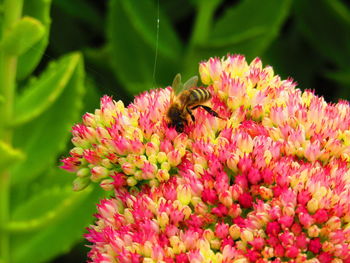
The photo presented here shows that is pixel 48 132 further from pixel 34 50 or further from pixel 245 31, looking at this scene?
pixel 245 31

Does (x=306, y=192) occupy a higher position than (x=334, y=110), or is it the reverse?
(x=334, y=110)

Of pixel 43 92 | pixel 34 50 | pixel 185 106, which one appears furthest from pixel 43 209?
pixel 185 106

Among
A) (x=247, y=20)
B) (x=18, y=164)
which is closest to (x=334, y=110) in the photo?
(x=18, y=164)

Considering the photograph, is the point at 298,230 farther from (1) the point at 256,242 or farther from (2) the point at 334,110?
(2) the point at 334,110

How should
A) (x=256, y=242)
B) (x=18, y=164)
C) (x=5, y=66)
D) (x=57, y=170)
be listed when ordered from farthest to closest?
1. (x=57, y=170)
2. (x=18, y=164)
3. (x=5, y=66)
4. (x=256, y=242)

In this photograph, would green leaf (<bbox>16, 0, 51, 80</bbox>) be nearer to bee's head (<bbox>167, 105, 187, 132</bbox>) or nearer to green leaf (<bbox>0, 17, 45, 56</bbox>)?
green leaf (<bbox>0, 17, 45, 56</bbox>)

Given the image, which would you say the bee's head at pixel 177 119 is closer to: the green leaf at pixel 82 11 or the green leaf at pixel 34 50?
the green leaf at pixel 34 50

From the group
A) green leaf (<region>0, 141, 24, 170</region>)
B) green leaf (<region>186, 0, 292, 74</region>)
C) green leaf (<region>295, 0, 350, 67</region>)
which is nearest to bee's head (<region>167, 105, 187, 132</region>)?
green leaf (<region>0, 141, 24, 170</region>)
